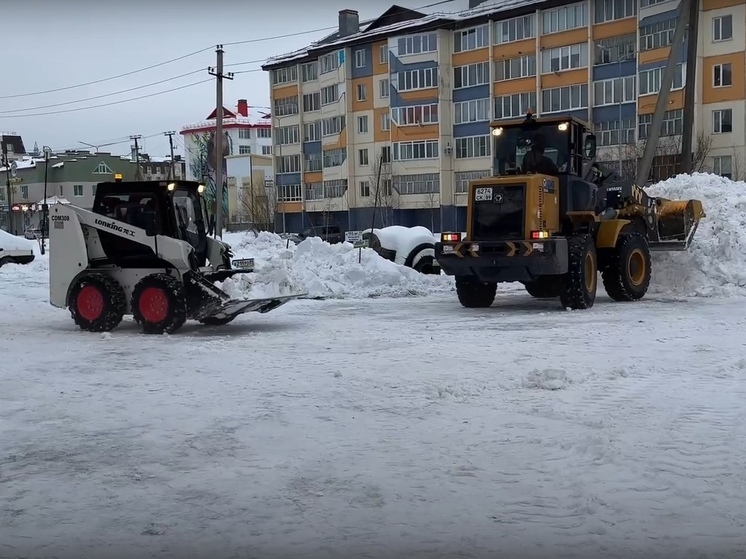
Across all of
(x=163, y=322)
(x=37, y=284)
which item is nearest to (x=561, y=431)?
(x=163, y=322)

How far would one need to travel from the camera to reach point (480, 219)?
15.1 m

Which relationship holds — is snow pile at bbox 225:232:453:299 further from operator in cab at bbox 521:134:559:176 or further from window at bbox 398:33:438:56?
window at bbox 398:33:438:56

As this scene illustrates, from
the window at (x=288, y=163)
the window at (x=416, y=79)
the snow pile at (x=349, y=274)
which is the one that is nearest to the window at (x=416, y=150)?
the window at (x=416, y=79)

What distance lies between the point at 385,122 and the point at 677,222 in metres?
42.8

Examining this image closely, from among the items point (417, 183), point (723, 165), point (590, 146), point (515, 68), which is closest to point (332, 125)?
point (417, 183)

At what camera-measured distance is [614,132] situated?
4681cm

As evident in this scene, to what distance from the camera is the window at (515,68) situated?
50.8 meters

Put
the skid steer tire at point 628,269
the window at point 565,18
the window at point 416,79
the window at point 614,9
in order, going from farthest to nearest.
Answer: the window at point 416,79, the window at point 565,18, the window at point 614,9, the skid steer tire at point 628,269

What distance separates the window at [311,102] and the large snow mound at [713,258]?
49077 mm

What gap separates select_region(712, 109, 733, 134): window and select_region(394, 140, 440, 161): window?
17.8 metres

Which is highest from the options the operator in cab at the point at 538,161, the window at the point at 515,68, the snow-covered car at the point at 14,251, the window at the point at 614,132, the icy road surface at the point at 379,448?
the window at the point at 515,68

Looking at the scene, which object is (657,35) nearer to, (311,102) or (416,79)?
(416,79)

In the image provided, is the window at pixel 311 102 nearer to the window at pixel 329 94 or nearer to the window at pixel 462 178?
the window at pixel 329 94

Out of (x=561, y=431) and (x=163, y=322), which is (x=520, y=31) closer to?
(x=163, y=322)
